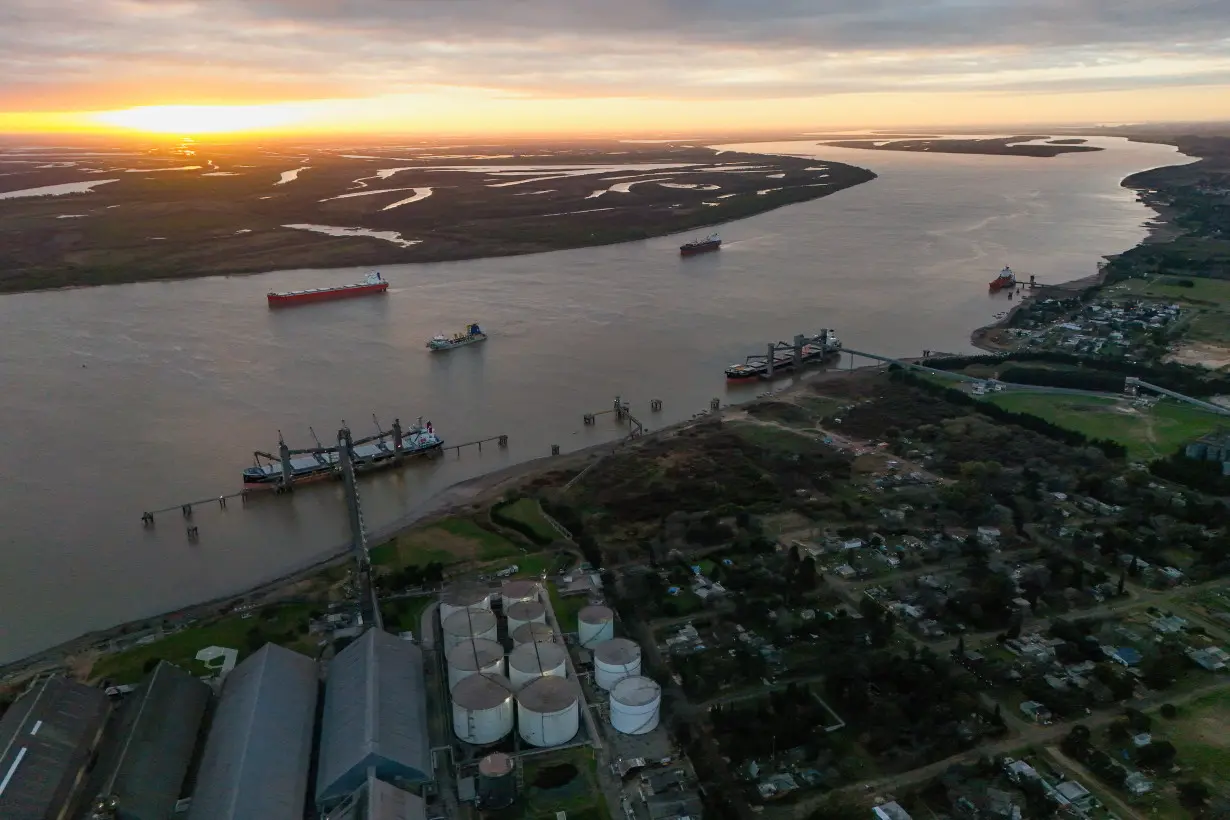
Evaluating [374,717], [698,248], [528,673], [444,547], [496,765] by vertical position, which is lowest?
[444,547]

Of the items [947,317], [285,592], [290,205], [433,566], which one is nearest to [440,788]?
[433,566]

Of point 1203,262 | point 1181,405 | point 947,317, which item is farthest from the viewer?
point 1203,262

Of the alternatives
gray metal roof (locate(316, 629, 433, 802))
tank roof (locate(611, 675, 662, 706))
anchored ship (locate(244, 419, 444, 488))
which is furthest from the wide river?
tank roof (locate(611, 675, 662, 706))

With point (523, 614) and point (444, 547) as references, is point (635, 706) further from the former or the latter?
point (444, 547)

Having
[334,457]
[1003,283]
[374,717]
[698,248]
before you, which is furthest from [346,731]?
[698,248]

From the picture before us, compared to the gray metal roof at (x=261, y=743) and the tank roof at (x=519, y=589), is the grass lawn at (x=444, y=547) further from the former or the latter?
the gray metal roof at (x=261, y=743)

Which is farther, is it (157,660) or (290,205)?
(290,205)

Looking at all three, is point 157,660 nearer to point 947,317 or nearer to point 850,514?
point 850,514

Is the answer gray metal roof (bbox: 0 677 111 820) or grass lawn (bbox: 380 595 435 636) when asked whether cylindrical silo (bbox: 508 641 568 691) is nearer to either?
grass lawn (bbox: 380 595 435 636)
